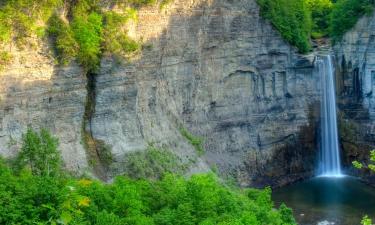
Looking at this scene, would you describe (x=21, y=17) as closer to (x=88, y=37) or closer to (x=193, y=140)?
(x=88, y=37)

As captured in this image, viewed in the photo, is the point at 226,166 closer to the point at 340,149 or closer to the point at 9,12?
the point at 340,149

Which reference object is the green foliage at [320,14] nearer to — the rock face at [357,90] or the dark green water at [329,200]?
the rock face at [357,90]

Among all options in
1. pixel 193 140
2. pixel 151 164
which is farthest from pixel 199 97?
pixel 151 164

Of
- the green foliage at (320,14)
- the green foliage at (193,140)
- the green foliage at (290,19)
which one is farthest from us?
the green foliage at (320,14)

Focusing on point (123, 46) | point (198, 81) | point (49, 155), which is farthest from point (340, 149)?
point (49, 155)

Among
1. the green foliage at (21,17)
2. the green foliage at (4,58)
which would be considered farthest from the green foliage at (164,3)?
the green foliage at (4,58)
